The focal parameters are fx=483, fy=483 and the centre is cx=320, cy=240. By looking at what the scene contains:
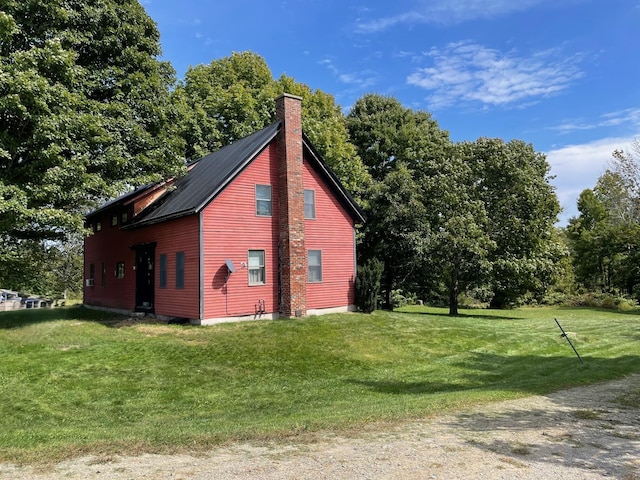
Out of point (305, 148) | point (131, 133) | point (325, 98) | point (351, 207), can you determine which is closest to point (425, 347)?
point (351, 207)

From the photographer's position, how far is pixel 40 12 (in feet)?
55.3

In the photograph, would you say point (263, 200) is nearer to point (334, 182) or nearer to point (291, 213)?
point (291, 213)

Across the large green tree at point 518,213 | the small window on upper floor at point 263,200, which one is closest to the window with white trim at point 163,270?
the small window on upper floor at point 263,200

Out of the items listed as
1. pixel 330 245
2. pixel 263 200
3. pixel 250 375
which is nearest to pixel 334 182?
pixel 330 245

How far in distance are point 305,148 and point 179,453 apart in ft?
53.8

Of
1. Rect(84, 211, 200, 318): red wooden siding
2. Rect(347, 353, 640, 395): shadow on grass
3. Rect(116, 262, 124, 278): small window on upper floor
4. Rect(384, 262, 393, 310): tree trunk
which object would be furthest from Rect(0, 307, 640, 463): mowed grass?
Rect(384, 262, 393, 310): tree trunk

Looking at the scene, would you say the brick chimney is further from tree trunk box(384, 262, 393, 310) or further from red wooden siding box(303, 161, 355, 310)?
tree trunk box(384, 262, 393, 310)

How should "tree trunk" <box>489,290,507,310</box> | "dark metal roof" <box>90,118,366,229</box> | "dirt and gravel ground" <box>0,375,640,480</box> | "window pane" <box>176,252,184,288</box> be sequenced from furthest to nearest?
"tree trunk" <box>489,290,507,310</box> → "window pane" <box>176,252,184,288</box> → "dark metal roof" <box>90,118,366,229</box> → "dirt and gravel ground" <box>0,375,640,480</box>

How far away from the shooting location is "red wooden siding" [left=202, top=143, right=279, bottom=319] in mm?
17672

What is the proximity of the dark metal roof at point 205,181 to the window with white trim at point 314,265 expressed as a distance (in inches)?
186

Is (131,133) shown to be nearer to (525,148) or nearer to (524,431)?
(524,431)

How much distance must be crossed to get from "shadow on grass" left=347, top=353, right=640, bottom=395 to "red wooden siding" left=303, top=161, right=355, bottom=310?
7317 millimetres

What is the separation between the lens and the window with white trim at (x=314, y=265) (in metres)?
20.4

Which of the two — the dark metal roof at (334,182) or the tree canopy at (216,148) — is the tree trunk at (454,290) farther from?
the dark metal roof at (334,182)
